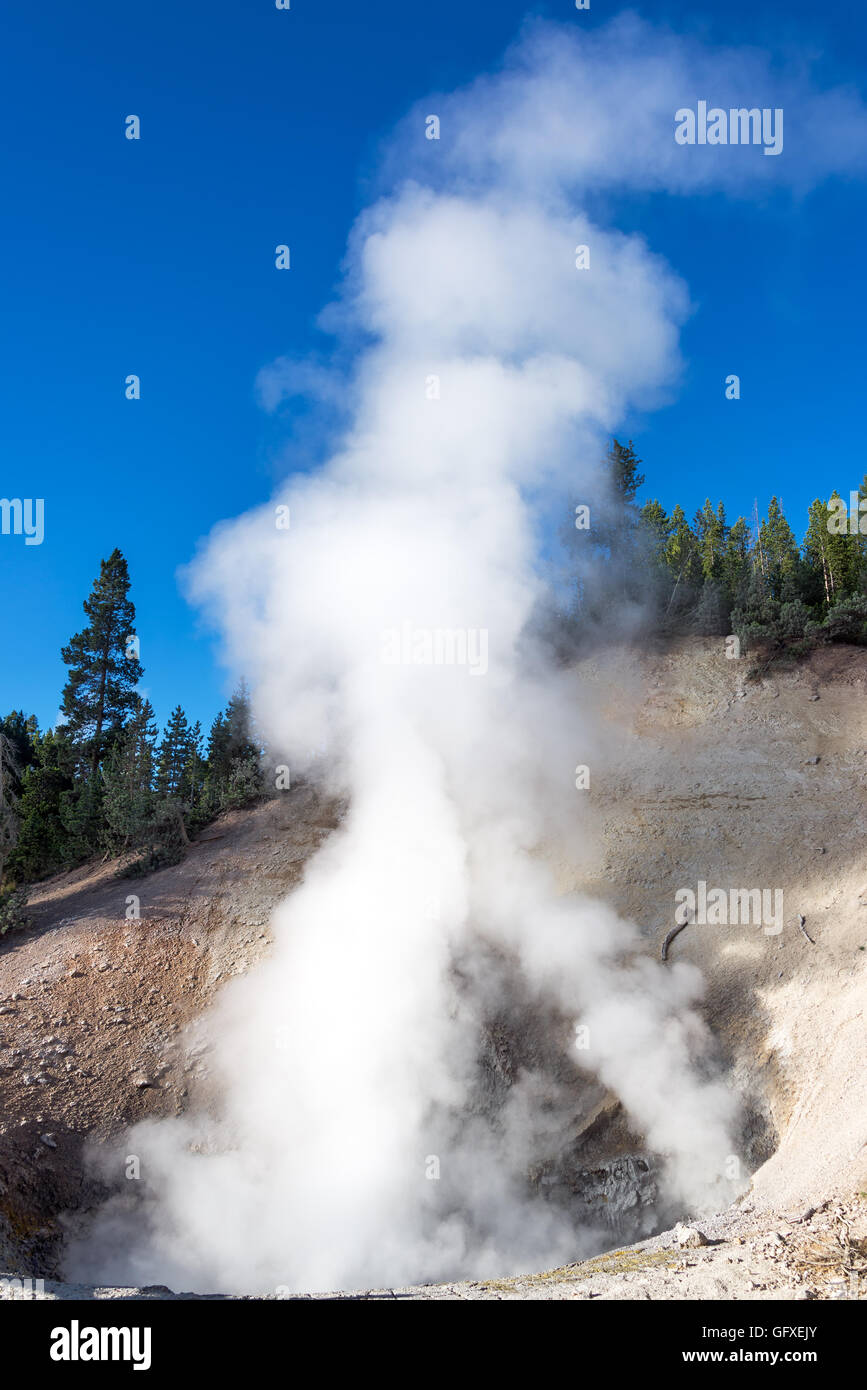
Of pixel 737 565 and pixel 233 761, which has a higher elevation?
pixel 737 565

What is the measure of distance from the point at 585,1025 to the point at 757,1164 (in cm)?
304

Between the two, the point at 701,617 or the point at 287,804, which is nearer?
the point at 287,804

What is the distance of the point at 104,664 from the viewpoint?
3450cm

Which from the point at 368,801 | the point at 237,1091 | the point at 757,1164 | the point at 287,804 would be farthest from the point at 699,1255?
the point at 287,804

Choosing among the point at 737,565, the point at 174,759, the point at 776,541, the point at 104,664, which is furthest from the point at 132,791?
the point at 776,541

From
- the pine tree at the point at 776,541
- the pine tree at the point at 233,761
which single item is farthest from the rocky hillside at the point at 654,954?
the pine tree at the point at 776,541

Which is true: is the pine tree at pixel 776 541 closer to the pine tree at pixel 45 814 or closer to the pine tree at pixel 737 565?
the pine tree at pixel 737 565

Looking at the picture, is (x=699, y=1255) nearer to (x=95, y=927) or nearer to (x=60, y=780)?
(x=95, y=927)

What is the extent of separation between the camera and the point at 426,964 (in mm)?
13172

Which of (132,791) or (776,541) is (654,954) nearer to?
(132,791)

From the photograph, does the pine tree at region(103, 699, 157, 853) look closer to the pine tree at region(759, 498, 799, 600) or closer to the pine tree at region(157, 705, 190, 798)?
the pine tree at region(157, 705, 190, 798)

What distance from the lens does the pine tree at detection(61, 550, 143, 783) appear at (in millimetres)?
33375

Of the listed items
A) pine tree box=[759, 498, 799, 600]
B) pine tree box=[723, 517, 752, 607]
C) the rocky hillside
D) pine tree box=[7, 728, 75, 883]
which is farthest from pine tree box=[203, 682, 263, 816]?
pine tree box=[759, 498, 799, 600]

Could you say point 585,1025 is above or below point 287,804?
below
